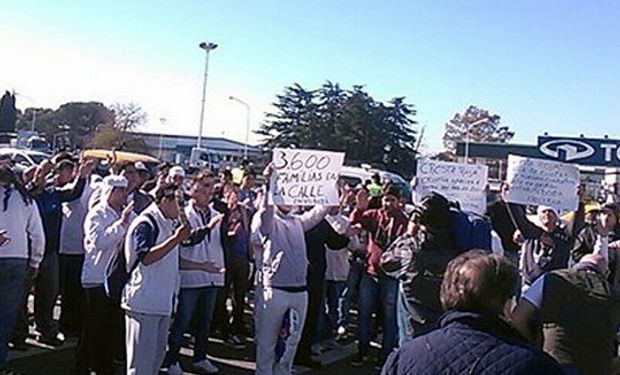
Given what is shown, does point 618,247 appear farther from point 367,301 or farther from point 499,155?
point 499,155

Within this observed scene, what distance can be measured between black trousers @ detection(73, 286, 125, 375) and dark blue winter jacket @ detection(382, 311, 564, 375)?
4.63m

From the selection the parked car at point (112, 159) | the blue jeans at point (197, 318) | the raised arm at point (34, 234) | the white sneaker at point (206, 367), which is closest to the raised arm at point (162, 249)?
the raised arm at point (34, 234)

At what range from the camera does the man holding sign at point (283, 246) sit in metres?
6.83

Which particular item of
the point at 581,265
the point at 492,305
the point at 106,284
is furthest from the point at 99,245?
the point at 492,305

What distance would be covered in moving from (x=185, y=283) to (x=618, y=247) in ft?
14.5

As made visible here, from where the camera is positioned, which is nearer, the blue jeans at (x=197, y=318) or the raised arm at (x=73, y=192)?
the blue jeans at (x=197, y=318)

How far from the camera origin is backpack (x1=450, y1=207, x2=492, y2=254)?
564 centimetres

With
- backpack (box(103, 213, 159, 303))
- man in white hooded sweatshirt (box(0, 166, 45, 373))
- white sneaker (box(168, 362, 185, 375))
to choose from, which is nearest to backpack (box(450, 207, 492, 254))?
backpack (box(103, 213, 159, 303))

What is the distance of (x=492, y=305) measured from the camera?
2.93 metres

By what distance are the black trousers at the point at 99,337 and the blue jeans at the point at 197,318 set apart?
2.20 ft

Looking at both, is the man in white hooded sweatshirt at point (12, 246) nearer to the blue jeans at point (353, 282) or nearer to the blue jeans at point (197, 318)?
the blue jeans at point (197, 318)

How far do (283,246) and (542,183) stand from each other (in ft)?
8.44

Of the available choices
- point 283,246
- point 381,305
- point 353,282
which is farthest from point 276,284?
point 353,282

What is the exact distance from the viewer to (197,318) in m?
8.00
